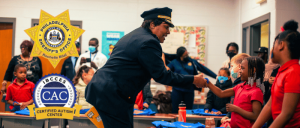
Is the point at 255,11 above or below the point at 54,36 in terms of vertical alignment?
above

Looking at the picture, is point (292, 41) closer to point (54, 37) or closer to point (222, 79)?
point (222, 79)

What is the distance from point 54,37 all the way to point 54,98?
69 cm

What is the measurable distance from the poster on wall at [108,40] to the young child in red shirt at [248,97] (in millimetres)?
4306

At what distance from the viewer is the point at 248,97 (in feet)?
6.11

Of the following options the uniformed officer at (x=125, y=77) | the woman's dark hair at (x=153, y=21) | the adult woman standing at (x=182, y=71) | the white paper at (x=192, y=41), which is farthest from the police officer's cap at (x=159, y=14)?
the white paper at (x=192, y=41)

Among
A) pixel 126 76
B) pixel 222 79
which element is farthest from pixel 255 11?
pixel 126 76

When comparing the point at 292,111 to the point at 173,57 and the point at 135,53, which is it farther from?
the point at 173,57

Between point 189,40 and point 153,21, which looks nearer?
→ point 153,21

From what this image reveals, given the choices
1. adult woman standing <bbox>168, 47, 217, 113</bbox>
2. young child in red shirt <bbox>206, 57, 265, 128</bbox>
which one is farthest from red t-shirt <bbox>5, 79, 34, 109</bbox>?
young child in red shirt <bbox>206, 57, 265, 128</bbox>

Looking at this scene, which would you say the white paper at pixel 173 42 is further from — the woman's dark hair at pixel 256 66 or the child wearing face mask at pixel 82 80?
the woman's dark hair at pixel 256 66

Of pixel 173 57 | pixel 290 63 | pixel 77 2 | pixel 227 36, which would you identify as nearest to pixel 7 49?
pixel 77 2

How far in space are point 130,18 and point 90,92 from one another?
461 cm

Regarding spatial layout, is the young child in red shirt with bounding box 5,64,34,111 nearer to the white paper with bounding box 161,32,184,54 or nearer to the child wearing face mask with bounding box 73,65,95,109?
the child wearing face mask with bounding box 73,65,95,109

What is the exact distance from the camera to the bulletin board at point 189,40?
20.1 feet
